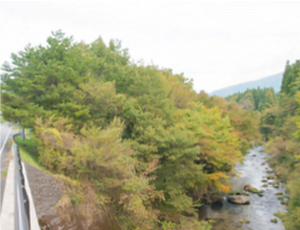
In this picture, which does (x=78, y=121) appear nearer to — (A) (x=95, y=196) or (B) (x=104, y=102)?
(B) (x=104, y=102)

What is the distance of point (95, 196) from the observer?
414 inches

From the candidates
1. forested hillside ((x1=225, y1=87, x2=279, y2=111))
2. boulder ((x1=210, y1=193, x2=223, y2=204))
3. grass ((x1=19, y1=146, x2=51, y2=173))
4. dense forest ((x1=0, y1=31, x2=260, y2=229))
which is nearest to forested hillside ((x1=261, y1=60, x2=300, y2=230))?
dense forest ((x1=0, y1=31, x2=260, y2=229))

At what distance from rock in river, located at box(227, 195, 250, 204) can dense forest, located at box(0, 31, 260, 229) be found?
3093mm

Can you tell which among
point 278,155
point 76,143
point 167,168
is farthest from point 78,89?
point 278,155

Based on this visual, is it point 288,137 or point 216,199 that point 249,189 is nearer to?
point 216,199

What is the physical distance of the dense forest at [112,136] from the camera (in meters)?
11.3

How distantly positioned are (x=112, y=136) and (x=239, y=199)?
17546 mm

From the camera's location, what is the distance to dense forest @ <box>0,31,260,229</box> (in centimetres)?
1131

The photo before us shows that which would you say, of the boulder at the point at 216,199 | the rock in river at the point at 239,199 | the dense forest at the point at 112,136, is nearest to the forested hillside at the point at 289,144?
the dense forest at the point at 112,136

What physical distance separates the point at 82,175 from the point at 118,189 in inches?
78.1

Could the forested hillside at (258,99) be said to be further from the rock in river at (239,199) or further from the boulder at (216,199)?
the boulder at (216,199)

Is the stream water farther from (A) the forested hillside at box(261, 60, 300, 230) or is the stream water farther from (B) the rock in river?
(A) the forested hillside at box(261, 60, 300, 230)

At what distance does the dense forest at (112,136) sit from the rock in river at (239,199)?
309cm

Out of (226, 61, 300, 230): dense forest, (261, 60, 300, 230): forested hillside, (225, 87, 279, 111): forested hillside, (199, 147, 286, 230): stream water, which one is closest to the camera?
(261, 60, 300, 230): forested hillside
